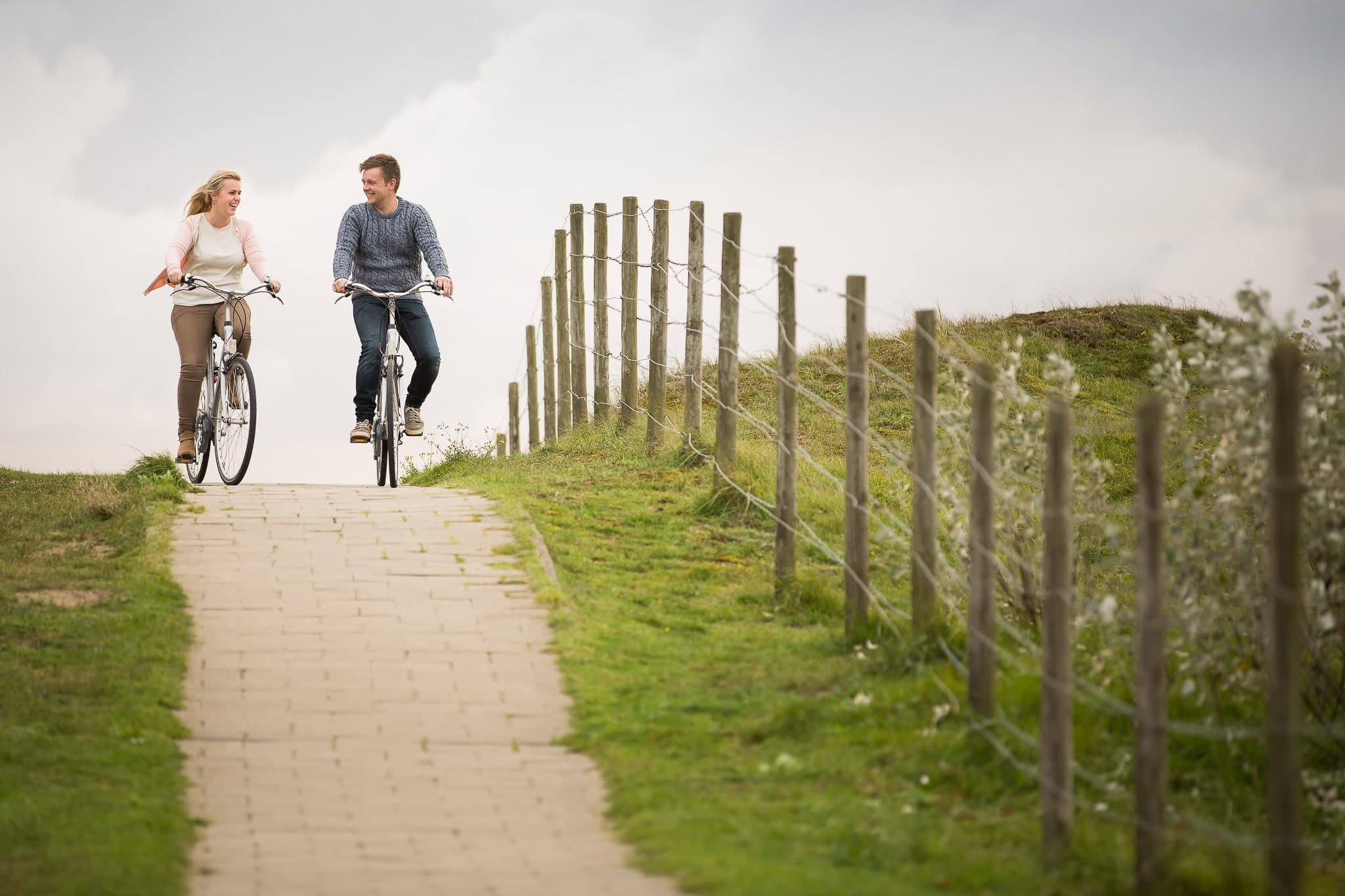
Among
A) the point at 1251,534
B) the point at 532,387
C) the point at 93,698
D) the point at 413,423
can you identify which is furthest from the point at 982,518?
the point at 532,387

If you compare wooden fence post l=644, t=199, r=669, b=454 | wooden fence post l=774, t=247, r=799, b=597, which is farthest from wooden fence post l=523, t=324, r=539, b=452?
wooden fence post l=774, t=247, r=799, b=597

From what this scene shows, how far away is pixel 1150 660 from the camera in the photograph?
5.00 m

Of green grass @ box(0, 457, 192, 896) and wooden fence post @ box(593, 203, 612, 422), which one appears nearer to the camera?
green grass @ box(0, 457, 192, 896)

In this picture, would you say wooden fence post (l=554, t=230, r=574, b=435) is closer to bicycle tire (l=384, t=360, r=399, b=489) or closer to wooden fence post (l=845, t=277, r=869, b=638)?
bicycle tire (l=384, t=360, r=399, b=489)

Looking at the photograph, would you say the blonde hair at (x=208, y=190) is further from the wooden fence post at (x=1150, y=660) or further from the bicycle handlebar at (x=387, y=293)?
the wooden fence post at (x=1150, y=660)

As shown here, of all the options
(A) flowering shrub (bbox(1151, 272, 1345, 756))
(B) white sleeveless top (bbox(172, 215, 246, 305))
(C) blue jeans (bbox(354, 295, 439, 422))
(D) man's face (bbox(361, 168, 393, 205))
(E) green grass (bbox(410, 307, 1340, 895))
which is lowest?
(E) green grass (bbox(410, 307, 1340, 895))

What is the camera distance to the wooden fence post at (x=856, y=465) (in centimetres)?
816

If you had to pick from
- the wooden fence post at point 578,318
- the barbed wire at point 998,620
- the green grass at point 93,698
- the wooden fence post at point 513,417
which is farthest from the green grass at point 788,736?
the wooden fence post at point 513,417

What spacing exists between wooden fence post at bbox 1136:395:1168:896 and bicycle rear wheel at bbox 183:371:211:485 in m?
8.41

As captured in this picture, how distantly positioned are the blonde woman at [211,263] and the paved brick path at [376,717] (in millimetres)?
1496

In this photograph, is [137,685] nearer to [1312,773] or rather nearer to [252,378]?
[252,378]

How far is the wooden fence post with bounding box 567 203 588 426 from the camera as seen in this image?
16.2 metres

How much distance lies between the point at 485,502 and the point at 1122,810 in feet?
21.0

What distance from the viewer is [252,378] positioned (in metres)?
11.4
